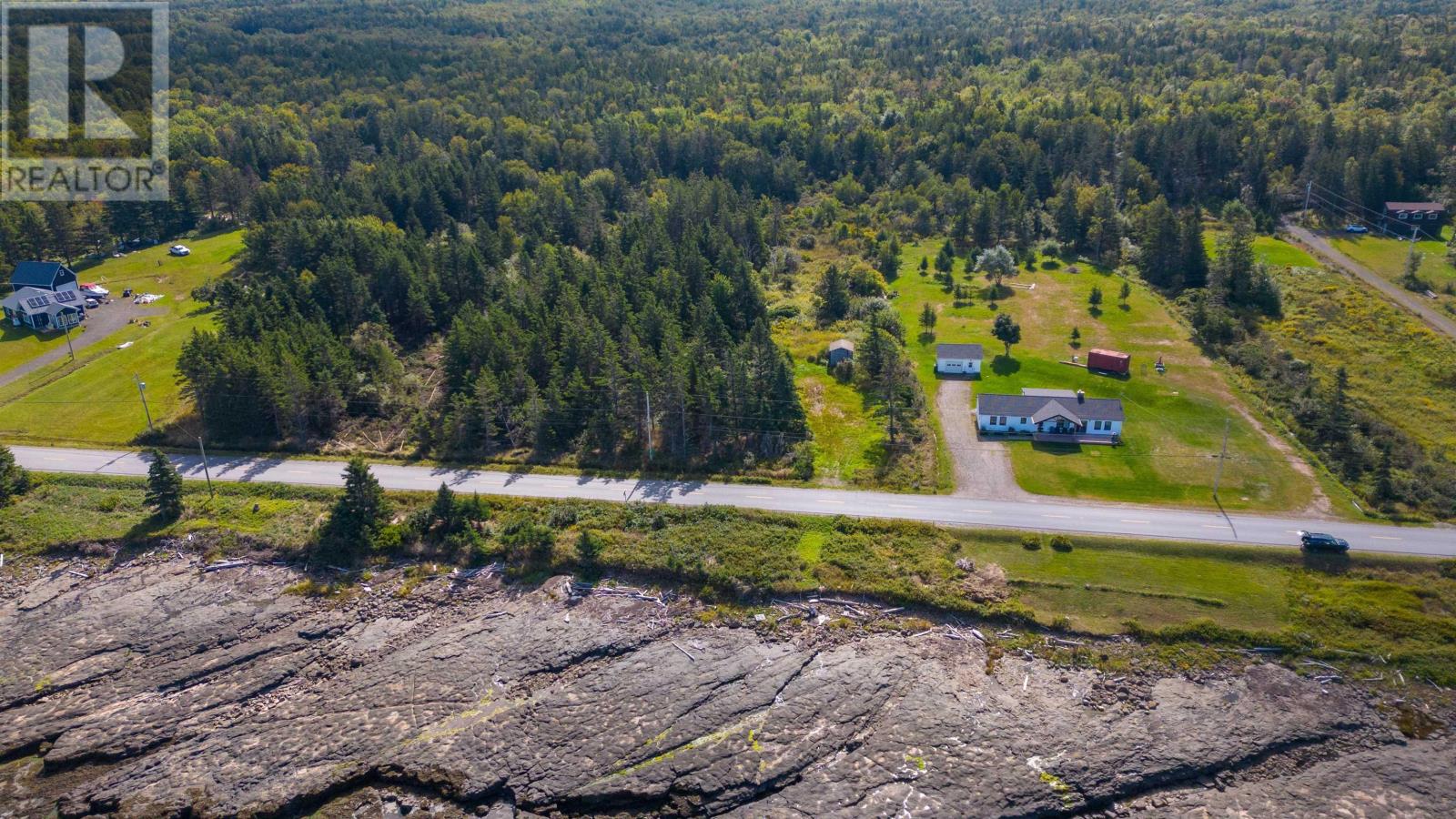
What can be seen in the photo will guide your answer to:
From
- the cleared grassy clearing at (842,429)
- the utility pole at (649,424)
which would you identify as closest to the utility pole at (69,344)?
the utility pole at (649,424)

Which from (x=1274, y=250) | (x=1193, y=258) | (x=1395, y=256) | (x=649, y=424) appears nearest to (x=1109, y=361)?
(x=1193, y=258)

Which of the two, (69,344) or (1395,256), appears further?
(1395,256)

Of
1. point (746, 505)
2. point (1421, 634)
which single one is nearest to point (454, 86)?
point (746, 505)

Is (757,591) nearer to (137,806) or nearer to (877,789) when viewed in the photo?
(877,789)

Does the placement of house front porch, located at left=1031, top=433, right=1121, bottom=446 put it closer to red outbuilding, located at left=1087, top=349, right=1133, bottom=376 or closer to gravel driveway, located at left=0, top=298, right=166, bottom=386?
red outbuilding, located at left=1087, top=349, right=1133, bottom=376

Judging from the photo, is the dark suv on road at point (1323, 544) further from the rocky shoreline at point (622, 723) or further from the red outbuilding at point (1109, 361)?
the red outbuilding at point (1109, 361)

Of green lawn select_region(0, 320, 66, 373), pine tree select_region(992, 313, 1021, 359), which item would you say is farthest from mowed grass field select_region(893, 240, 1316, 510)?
green lawn select_region(0, 320, 66, 373)

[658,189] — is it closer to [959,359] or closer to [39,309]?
[959,359]
